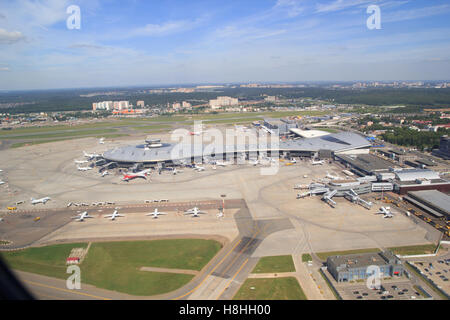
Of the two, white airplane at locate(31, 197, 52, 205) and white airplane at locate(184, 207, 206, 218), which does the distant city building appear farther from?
white airplane at locate(31, 197, 52, 205)

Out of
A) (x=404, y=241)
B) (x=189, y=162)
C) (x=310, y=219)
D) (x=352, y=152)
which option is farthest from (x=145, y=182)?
(x=352, y=152)

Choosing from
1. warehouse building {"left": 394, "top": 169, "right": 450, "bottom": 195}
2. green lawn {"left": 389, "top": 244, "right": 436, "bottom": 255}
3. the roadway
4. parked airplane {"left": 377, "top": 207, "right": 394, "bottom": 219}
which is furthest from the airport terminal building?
green lawn {"left": 389, "top": 244, "right": 436, "bottom": 255}

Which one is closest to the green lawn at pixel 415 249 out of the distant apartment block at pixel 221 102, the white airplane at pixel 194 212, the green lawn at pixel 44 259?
the white airplane at pixel 194 212

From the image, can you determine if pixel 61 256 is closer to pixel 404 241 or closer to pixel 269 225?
pixel 269 225

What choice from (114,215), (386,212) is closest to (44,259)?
(114,215)

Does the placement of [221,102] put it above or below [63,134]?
above

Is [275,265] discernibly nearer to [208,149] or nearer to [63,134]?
[208,149]

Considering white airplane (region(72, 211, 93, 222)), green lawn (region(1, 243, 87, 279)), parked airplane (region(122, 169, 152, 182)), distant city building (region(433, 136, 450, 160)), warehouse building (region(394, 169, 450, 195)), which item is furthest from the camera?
distant city building (region(433, 136, 450, 160))
